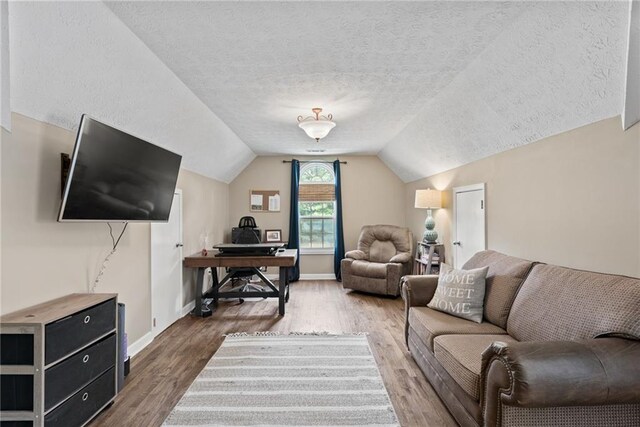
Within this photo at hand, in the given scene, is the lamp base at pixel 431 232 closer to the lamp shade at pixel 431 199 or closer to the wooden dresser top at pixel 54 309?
the lamp shade at pixel 431 199

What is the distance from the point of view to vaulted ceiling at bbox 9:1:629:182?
1.77 metres

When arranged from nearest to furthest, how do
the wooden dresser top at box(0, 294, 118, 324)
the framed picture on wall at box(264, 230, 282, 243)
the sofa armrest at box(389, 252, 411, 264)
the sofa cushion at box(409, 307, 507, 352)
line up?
the wooden dresser top at box(0, 294, 118, 324) < the sofa cushion at box(409, 307, 507, 352) < the sofa armrest at box(389, 252, 411, 264) < the framed picture on wall at box(264, 230, 282, 243)

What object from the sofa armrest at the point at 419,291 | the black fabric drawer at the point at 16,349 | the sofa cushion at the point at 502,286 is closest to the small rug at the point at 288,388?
the sofa armrest at the point at 419,291

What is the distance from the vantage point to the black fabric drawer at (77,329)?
1672 mm

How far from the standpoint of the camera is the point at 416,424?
1992 mm

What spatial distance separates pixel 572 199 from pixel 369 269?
3.17 m

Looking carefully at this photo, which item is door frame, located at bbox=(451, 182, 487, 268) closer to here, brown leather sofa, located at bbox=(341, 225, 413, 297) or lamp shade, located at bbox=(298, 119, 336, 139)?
brown leather sofa, located at bbox=(341, 225, 413, 297)

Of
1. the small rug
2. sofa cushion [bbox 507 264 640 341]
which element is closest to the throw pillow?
sofa cushion [bbox 507 264 640 341]

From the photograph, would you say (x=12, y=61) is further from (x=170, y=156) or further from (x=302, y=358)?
(x=302, y=358)

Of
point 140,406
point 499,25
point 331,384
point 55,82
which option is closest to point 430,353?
point 331,384

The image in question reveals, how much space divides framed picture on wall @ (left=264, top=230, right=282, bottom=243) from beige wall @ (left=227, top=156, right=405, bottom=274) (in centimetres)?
9

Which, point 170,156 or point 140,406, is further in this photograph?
point 170,156

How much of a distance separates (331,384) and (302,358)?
501 millimetres

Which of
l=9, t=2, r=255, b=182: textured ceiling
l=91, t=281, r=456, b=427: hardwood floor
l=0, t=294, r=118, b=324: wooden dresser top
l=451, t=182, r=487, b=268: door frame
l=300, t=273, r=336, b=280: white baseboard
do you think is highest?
l=9, t=2, r=255, b=182: textured ceiling
